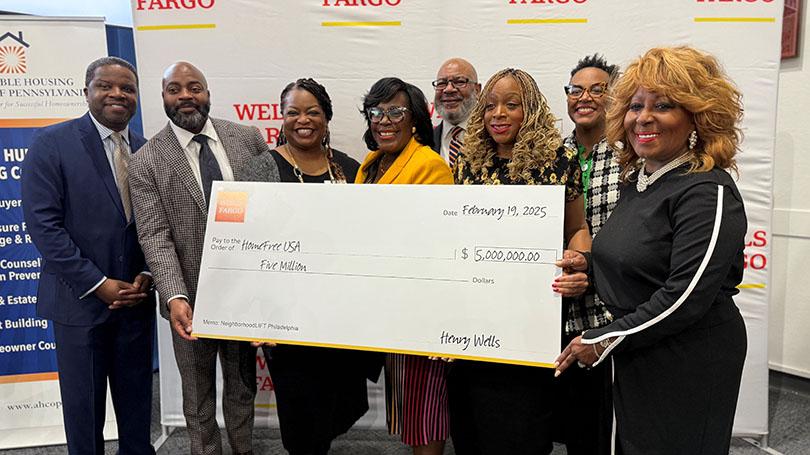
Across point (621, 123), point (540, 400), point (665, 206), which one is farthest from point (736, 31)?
point (540, 400)

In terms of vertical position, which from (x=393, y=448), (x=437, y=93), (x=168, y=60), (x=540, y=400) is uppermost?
(x=168, y=60)

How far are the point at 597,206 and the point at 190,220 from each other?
1.54 metres

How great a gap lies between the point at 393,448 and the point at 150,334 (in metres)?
1.37

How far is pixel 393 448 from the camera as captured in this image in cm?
281

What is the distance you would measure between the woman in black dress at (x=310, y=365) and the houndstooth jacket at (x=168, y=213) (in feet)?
0.83

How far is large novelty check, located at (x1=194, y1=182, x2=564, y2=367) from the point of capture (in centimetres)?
154

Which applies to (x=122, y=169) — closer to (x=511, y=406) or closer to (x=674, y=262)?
(x=511, y=406)

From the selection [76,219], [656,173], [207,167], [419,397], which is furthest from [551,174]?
[76,219]

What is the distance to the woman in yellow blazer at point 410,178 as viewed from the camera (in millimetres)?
1882

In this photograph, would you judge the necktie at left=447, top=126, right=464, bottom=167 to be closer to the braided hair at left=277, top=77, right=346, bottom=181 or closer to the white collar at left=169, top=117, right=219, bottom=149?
the braided hair at left=277, top=77, right=346, bottom=181

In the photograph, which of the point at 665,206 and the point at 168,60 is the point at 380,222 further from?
the point at 168,60

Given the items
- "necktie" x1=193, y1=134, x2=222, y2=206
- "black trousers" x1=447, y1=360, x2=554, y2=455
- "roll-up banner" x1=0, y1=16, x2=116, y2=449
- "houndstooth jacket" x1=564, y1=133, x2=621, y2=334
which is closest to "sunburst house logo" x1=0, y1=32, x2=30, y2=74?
"roll-up banner" x1=0, y1=16, x2=116, y2=449

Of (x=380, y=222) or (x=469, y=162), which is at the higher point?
(x=469, y=162)

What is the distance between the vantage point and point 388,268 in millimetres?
1680
